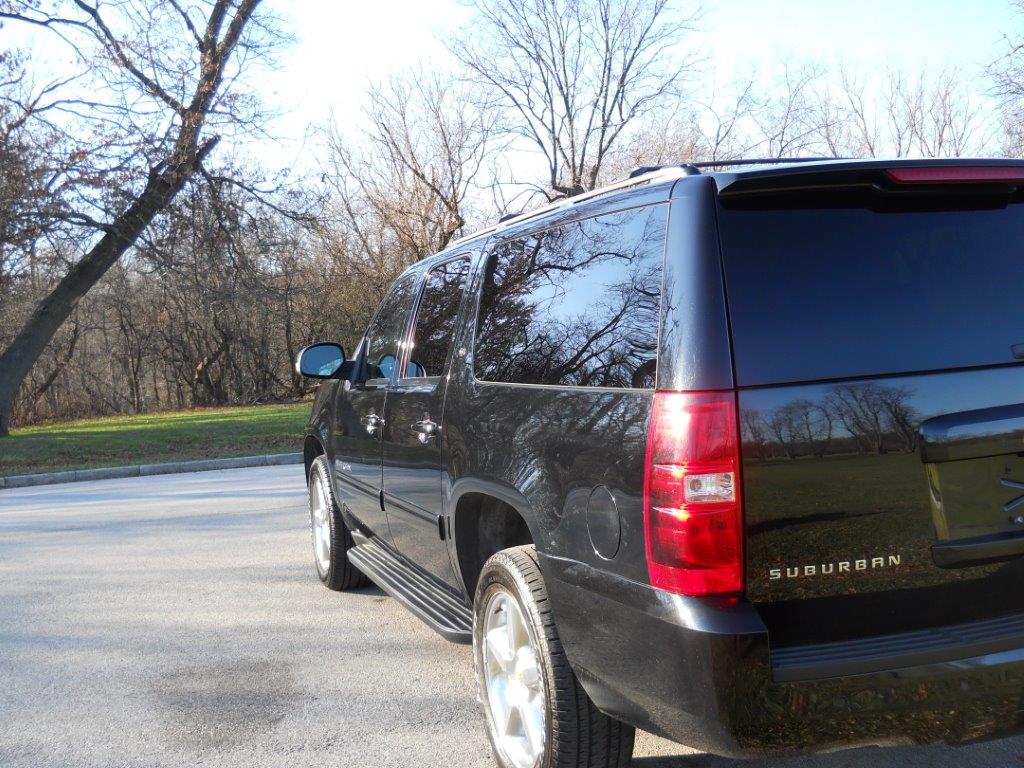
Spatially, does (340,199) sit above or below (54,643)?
above

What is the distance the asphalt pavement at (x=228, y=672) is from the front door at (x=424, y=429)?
60 centimetres

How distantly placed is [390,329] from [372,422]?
1.87 feet

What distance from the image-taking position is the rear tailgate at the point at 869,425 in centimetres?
229

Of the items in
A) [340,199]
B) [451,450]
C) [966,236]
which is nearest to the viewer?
[966,236]

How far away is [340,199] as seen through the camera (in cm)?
3269

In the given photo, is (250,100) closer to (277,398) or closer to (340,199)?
(340,199)

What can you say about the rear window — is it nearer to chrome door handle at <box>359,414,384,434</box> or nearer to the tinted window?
the tinted window

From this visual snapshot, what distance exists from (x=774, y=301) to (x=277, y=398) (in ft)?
110

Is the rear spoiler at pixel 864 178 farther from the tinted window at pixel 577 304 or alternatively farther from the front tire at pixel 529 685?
the front tire at pixel 529 685

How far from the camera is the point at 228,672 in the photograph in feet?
14.6

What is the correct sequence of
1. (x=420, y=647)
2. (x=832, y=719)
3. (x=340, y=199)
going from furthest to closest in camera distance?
(x=340, y=199)
(x=420, y=647)
(x=832, y=719)

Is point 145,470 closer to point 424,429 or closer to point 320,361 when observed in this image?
point 320,361

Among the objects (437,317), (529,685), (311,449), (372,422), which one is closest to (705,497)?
(529,685)

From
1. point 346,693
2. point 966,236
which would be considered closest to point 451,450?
point 346,693
